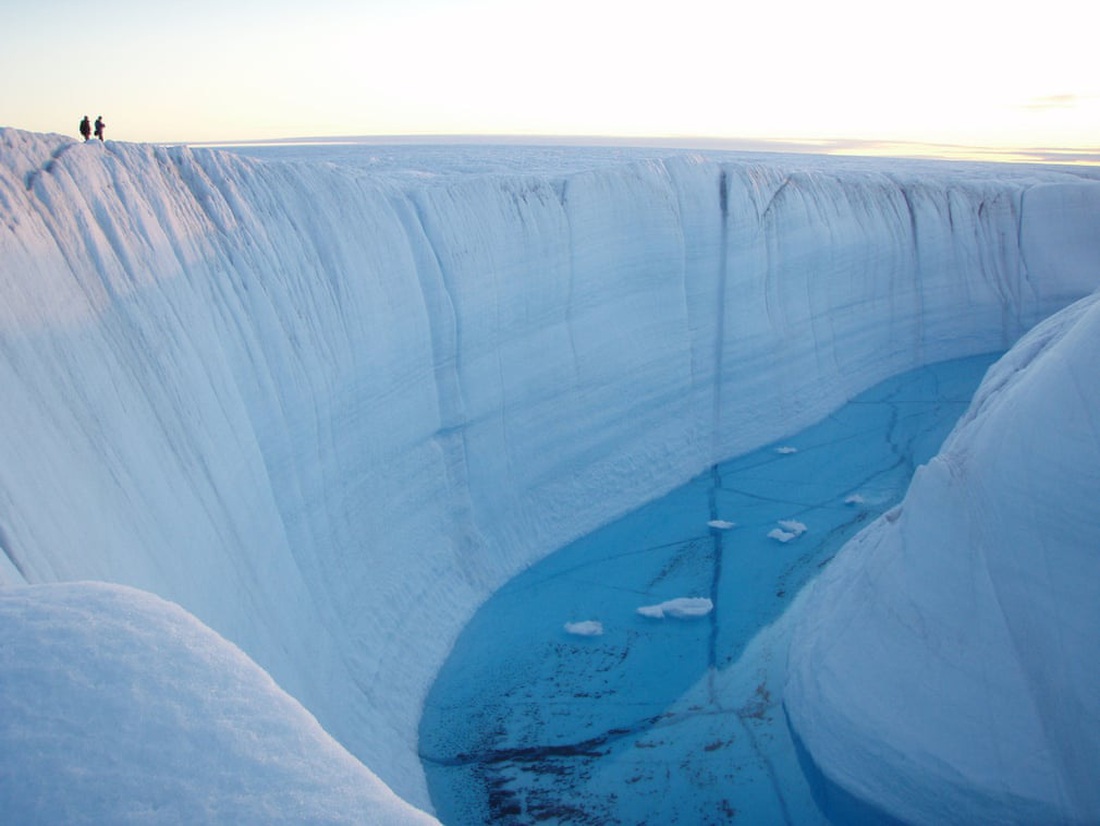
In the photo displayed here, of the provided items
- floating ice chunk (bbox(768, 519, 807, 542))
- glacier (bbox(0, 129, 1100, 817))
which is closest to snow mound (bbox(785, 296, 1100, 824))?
glacier (bbox(0, 129, 1100, 817))

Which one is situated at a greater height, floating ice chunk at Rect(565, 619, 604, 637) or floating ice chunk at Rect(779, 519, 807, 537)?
floating ice chunk at Rect(565, 619, 604, 637)

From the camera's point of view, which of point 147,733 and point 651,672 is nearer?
point 147,733

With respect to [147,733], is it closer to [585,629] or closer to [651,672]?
[651,672]

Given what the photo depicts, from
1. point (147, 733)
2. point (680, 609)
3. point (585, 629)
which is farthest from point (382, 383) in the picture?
point (147, 733)

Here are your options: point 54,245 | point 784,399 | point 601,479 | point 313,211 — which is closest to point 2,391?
point 54,245

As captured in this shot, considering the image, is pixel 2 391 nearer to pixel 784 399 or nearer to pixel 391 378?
pixel 391 378

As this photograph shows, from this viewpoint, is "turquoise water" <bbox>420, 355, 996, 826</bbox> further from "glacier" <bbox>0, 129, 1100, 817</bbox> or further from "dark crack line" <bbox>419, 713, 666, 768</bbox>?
"glacier" <bbox>0, 129, 1100, 817</bbox>
